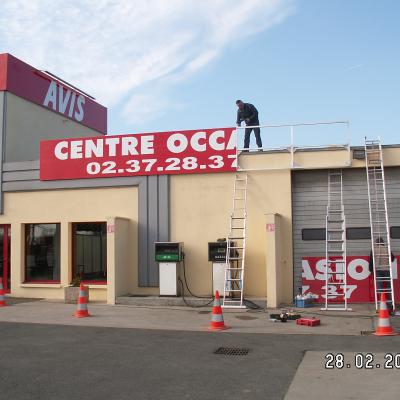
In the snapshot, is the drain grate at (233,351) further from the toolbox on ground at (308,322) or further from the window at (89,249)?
the window at (89,249)

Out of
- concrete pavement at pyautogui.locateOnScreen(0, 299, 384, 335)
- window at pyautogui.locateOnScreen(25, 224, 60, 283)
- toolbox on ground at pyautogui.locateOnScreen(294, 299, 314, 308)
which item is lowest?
concrete pavement at pyautogui.locateOnScreen(0, 299, 384, 335)

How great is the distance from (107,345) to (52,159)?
928cm

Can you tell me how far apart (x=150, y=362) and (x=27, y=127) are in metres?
14.3

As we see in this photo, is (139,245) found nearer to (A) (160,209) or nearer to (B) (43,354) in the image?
(A) (160,209)

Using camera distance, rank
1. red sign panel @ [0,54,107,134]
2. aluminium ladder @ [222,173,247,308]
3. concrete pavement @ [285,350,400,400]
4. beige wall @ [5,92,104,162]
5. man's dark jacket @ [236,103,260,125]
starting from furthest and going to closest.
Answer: red sign panel @ [0,54,107,134], beige wall @ [5,92,104,162], man's dark jacket @ [236,103,260,125], aluminium ladder @ [222,173,247,308], concrete pavement @ [285,350,400,400]

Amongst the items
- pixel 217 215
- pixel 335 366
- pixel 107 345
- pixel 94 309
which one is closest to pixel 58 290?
pixel 94 309

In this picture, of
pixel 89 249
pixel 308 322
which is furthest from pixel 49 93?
pixel 308 322

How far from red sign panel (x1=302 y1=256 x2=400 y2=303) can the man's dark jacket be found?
15.1 ft

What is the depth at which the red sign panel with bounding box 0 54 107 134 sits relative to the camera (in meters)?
19.4

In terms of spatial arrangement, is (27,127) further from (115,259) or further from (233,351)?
(233,351)

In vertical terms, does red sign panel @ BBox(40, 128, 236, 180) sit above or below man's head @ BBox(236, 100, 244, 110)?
below

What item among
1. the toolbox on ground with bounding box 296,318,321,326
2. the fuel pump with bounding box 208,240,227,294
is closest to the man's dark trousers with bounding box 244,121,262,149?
the fuel pump with bounding box 208,240,227,294

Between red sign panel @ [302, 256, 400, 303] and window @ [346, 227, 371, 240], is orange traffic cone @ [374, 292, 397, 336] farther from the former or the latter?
window @ [346, 227, 371, 240]

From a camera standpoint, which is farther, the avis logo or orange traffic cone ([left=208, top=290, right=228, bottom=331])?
the avis logo
